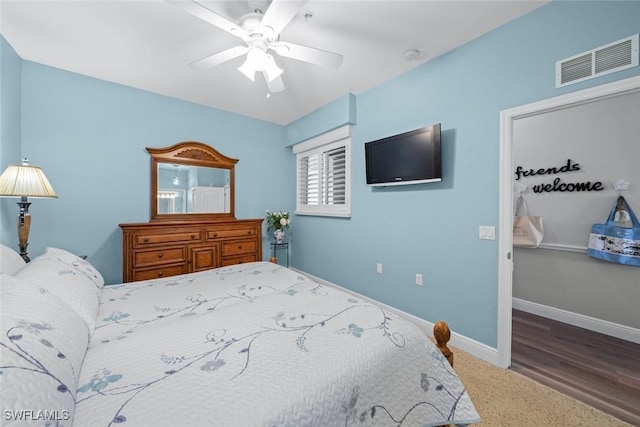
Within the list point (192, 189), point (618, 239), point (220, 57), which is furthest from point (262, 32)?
point (618, 239)

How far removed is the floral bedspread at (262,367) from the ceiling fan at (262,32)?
164cm

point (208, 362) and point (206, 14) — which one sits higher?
point (206, 14)

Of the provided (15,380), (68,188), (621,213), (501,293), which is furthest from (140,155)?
(621,213)

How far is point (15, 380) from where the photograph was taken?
1.82 feet

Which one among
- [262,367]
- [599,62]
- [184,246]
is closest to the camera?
[262,367]

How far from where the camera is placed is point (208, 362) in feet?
2.95

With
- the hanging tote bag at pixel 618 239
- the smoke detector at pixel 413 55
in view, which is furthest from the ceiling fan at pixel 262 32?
the hanging tote bag at pixel 618 239

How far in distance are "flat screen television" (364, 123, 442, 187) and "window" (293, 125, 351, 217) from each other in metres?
0.54

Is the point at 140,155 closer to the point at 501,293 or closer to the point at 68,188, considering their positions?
the point at 68,188

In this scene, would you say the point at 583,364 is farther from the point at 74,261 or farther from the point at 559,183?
the point at 74,261

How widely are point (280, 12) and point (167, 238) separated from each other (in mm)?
2595

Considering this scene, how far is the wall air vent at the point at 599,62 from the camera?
1.48m

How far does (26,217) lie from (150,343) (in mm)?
2074

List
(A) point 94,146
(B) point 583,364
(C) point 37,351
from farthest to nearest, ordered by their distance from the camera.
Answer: (A) point 94,146 → (B) point 583,364 → (C) point 37,351
